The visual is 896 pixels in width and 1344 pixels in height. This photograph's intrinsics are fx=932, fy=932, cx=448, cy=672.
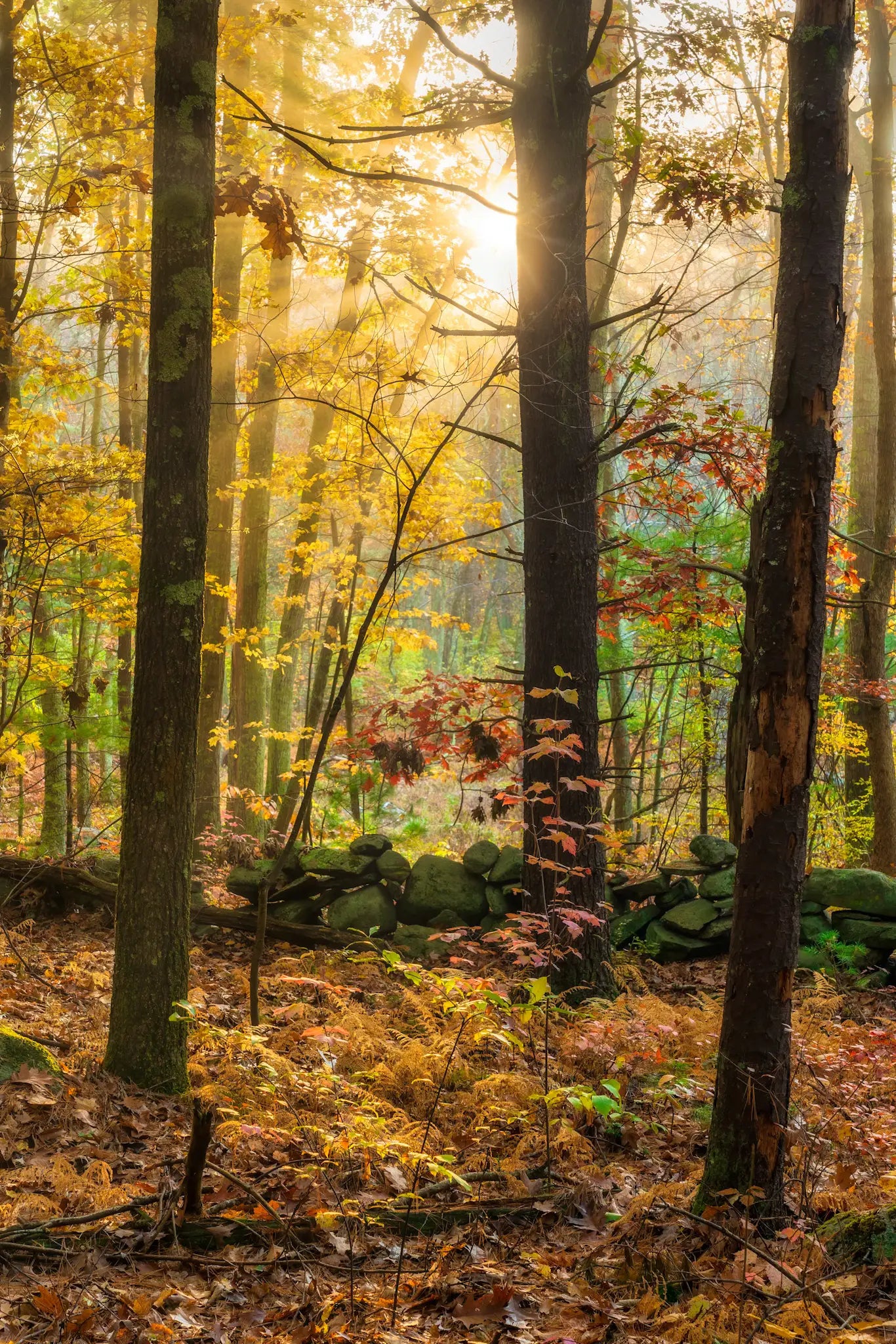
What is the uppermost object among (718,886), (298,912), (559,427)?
(559,427)

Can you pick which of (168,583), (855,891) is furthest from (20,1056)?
(855,891)

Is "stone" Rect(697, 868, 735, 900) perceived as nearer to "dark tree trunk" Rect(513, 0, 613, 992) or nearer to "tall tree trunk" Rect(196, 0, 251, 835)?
"dark tree trunk" Rect(513, 0, 613, 992)

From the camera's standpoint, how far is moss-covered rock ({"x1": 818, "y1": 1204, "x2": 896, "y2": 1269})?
3.10 meters

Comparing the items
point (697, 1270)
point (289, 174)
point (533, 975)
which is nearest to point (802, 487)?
point (697, 1270)

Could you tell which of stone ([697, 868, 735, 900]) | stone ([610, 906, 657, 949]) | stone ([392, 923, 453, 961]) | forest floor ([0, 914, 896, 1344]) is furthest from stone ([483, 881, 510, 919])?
forest floor ([0, 914, 896, 1344])

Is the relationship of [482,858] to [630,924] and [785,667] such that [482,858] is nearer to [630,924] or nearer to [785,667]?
[630,924]

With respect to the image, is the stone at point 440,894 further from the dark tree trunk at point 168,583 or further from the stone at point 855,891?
the dark tree trunk at point 168,583

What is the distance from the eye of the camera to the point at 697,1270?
3154 mm

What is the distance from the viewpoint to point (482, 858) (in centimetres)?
809

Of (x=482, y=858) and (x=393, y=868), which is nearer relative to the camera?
(x=482, y=858)

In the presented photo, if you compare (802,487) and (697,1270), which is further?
(802,487)

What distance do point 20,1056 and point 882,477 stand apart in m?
10.0

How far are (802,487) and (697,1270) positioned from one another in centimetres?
281

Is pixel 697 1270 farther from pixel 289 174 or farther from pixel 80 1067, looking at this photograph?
pixel 289 174
